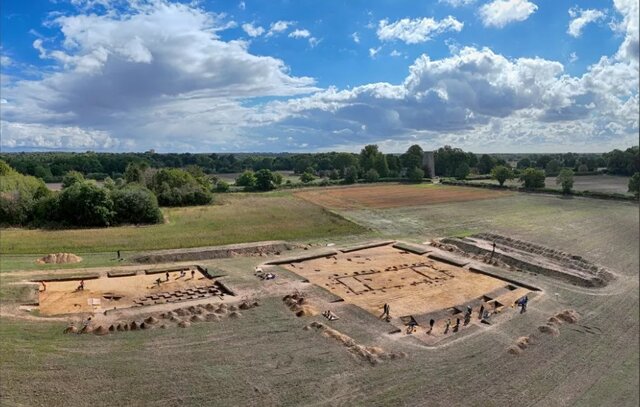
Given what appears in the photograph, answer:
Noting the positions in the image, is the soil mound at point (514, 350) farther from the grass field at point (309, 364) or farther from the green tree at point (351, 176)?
the green tree at point (351, 176)

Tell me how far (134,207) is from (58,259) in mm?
14655

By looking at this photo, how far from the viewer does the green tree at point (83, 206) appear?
43.9 m

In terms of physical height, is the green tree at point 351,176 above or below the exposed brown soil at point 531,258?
above

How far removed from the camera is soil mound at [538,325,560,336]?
22.0 meters

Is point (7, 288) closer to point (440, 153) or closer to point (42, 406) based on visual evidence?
point (42, 406)

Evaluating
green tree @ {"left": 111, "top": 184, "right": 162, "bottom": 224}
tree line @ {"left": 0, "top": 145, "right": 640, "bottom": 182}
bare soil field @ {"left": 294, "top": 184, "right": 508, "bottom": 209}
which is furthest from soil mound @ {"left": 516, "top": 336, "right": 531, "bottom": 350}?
tree line @ {"left": 0, "top": 145, "right": 640, "bottom": 182}

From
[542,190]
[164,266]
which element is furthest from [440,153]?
[164,266]

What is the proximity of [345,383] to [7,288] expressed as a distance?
20.6 meters

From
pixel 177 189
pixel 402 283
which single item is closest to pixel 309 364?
pixel 402 283

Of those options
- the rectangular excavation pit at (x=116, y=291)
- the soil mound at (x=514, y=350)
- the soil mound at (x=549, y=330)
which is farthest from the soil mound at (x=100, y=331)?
the soil mound at (x=549, y=330)

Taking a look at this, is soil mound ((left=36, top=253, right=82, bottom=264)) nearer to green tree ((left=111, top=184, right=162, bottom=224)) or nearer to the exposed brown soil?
green tree ((left=111, top=184, right=162, bottom=224))

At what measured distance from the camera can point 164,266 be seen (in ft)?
106

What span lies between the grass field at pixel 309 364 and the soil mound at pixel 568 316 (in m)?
0.43

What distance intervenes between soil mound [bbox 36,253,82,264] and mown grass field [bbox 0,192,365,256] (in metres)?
2.01
